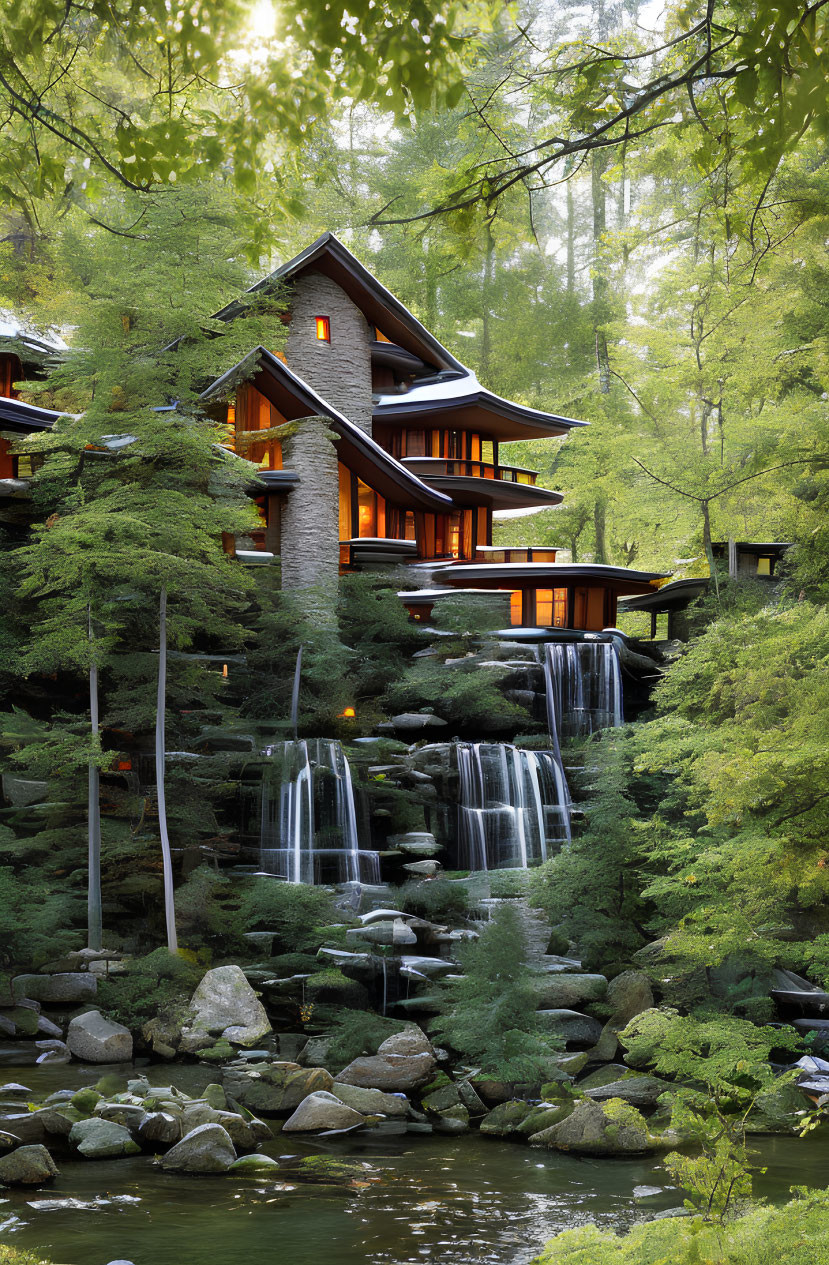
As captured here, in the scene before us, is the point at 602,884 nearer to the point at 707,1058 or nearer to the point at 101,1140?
the point at 707,1058

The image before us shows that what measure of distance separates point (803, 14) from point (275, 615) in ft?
53.6

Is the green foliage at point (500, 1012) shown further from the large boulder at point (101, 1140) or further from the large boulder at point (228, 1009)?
the large boulder at point (101, 1140)

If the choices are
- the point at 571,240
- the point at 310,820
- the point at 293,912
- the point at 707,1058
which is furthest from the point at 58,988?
the point at 571,240

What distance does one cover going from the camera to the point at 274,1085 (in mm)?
11352

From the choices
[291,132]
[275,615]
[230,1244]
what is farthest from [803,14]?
[275,615]

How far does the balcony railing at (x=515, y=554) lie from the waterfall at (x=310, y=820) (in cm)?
1220

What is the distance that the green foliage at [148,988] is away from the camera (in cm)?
1286

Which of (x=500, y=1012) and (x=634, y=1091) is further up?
(x=500, y=1012)

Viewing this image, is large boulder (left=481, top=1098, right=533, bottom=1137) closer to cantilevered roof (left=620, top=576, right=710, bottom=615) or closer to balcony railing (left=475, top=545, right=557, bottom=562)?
cantilevered roof (left=620, top=576, right=710, bottom=615)

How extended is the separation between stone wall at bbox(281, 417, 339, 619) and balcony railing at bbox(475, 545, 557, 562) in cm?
760

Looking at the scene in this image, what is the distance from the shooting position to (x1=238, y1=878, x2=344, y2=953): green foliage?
14375 mm

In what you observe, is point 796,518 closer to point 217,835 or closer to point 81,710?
point 217,835

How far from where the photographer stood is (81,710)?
58.6 ft

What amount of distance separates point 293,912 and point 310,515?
9.97 metres
